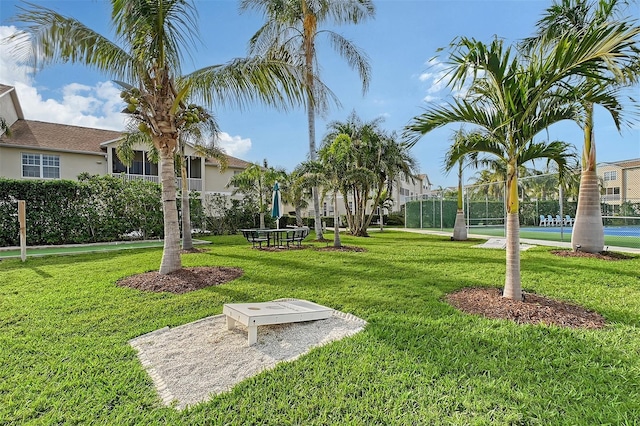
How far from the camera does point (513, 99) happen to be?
4617mm

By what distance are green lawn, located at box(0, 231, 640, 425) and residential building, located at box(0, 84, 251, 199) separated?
522 inches

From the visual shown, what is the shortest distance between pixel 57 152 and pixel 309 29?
1763cm

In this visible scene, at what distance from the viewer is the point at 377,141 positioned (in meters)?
18.2

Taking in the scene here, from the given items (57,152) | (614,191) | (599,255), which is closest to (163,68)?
(599,255)

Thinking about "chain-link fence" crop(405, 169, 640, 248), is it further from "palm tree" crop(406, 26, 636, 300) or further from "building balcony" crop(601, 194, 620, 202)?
"palm tree" crop(406, 26, 636, 300)

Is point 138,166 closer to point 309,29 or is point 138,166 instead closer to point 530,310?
point 309,29

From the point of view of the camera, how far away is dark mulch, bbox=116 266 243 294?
6.23m

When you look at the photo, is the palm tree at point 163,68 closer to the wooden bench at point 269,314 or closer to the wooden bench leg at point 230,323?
the wooden bench leg at point 230,323

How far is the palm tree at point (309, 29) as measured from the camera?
13.4 meters

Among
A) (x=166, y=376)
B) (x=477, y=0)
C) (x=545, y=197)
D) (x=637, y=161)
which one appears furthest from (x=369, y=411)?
(x=545, y=197)

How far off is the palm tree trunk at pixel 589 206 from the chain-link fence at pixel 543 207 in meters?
0.60

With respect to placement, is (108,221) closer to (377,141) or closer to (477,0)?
(377,141)

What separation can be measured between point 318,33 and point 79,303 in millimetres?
13381

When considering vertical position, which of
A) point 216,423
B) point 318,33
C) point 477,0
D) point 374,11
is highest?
point 374,11
